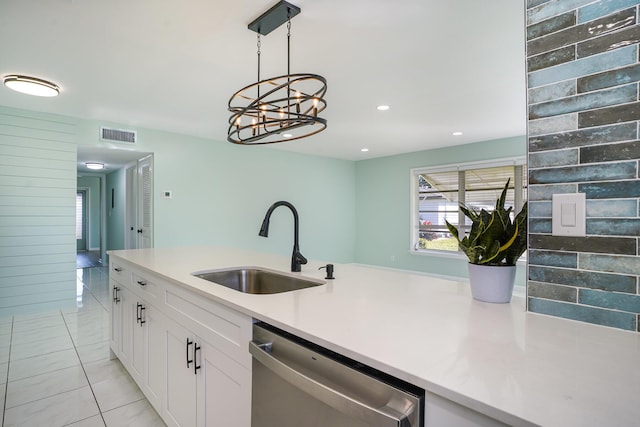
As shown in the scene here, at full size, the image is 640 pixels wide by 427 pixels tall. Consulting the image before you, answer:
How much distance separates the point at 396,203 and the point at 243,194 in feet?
10.1

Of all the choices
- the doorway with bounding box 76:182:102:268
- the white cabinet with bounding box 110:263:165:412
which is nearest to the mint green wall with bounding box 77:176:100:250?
the doorway with bounding box 76:182:102:268

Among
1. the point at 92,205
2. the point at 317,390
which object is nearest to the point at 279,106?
the point at 317,390

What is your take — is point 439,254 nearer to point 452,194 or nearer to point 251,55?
point 452,194

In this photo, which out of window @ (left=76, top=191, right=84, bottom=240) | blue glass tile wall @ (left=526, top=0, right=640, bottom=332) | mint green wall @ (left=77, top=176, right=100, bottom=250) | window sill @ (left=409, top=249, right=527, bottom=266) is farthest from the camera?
window @ (left=76, top=191, right=84, bottom=240)

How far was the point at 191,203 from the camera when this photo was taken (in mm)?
5328

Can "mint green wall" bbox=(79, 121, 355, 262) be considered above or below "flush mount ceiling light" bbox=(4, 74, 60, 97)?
below

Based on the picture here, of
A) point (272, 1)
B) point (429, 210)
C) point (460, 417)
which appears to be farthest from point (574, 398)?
point (429, 210)

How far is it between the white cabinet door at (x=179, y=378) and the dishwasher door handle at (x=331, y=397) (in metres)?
0.57

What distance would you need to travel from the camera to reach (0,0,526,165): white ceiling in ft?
6.92

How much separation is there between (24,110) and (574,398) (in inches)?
214

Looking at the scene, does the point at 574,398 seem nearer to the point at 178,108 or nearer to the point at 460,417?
the point at 460,417

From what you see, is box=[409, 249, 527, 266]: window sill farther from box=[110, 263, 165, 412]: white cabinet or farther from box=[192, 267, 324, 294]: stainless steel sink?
box=[110, 263, 165, 412]: white cabinet

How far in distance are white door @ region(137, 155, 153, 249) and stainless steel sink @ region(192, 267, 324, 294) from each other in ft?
11.5

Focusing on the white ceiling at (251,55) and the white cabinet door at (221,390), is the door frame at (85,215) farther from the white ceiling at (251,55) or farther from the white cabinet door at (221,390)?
the white cabinet door at (221,390)
